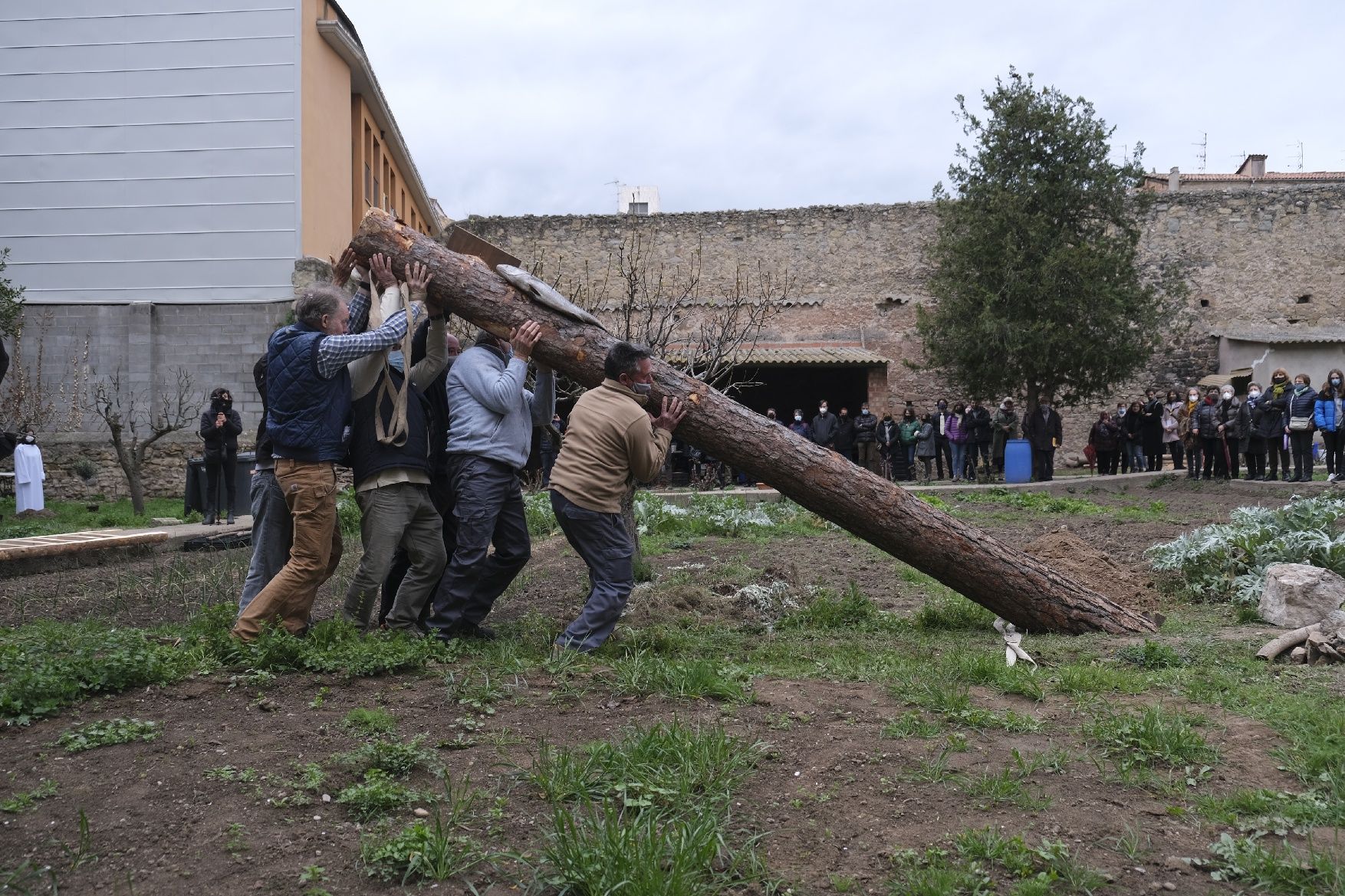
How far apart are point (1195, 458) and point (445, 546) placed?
1534 cm

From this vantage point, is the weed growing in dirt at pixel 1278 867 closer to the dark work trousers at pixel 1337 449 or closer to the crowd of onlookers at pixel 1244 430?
the crowd of onlookers at pixel 1244 430

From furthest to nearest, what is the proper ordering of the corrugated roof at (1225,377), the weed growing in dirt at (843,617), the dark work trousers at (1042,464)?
1. the corrugated roof at (1225,377)
2. the dark work trousers at (1042,464)
3. the weed growing in dirt at (843,617)

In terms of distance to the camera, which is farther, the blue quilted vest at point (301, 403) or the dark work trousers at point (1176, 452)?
the dark work trousers at point (1176, 452)

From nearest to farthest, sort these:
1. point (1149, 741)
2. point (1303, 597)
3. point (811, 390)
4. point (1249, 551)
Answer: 1. point (1149, 741)
2. point (1303, 597)
3. point (1249, 551)
4. point (811, 390)

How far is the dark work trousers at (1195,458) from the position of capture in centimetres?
1670

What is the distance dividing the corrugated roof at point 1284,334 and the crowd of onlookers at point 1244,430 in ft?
18.8

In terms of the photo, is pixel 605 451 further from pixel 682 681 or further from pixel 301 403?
pixel 301 403

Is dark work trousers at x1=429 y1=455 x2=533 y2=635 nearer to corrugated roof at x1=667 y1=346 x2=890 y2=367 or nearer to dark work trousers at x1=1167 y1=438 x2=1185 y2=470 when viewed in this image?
dark work trousers at x1=1167 y1=438 x2=1185 y2=470

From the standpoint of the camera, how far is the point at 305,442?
4.73 meters

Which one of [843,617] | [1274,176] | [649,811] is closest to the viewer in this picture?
[649,811]

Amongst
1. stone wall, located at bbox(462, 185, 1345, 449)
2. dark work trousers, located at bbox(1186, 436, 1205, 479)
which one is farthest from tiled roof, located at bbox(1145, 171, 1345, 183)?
dark work trousers, located at bbox(1186, 436, 1205, 479)

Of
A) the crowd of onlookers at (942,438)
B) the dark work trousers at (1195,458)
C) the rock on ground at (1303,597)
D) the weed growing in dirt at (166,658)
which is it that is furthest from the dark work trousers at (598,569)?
the dark work trousers at (1195,458)

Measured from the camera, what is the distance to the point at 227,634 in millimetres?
4754

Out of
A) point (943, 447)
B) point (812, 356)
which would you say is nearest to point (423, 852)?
point (943, 447)
